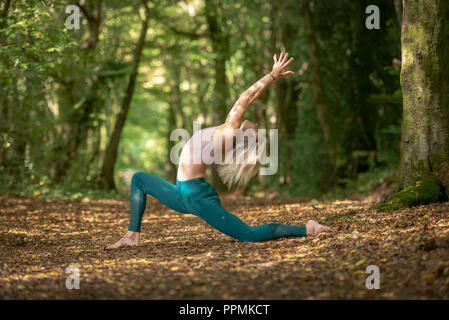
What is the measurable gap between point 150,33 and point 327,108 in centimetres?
1362

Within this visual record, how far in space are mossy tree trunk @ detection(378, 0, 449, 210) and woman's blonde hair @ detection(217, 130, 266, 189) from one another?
6.65 feet

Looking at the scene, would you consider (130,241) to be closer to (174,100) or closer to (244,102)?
(244,102)

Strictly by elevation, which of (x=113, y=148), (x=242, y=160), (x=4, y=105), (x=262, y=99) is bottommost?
(x=242, y=160)

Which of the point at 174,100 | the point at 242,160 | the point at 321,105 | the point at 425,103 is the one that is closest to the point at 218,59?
the point at 321,105

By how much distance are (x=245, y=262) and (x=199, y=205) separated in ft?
3.16

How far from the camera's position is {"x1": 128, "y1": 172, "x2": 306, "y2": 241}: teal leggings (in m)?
5.50

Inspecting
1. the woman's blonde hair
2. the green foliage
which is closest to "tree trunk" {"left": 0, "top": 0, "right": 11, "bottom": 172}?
the green foliage

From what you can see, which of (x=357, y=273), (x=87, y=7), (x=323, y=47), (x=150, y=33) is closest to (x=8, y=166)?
(x=87, y=7)

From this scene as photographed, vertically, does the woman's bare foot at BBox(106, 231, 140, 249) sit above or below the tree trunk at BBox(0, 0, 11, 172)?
below

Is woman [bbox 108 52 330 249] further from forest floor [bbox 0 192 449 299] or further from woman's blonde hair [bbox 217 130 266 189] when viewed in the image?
forest floor [bbox 0 192 449 299]

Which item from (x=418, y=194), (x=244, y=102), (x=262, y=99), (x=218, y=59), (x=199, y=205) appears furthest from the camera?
(x=262, y=99)

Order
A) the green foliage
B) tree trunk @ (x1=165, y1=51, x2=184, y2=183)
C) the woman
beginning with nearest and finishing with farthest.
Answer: the woman, the green foliage, tree trunk @ (x1=165, y1=51, x2=184, y2=183)

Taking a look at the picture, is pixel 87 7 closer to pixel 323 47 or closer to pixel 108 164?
pixel 108 164

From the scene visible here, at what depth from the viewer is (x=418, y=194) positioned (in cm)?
632
